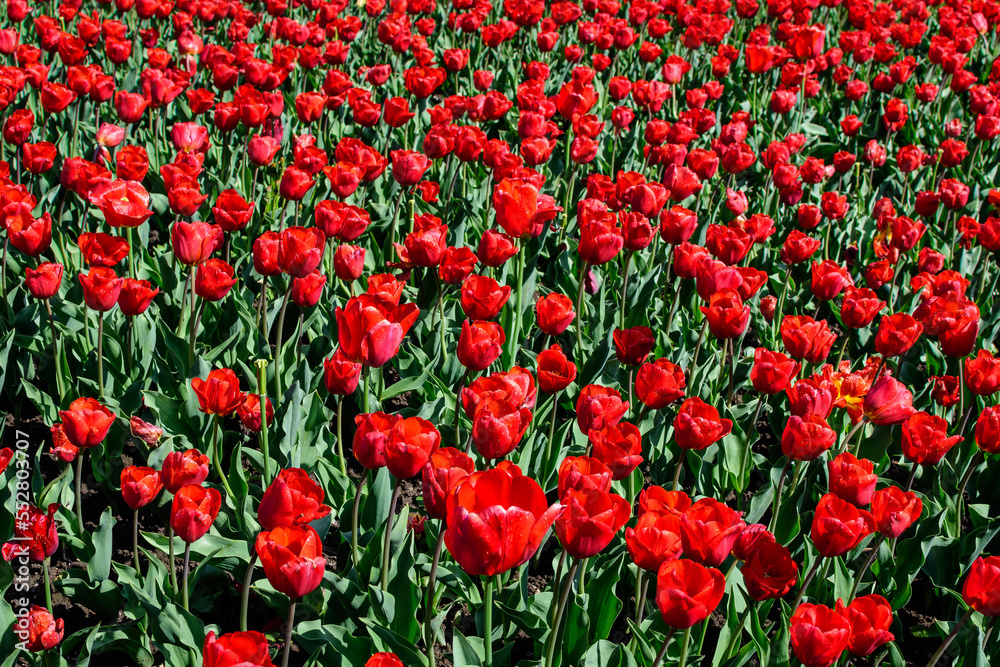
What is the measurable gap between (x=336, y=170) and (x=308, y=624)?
5.54ft

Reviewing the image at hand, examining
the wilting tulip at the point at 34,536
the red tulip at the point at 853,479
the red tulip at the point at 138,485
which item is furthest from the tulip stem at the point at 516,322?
the wilting tulip at the point at 34,536

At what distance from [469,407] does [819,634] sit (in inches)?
31.8

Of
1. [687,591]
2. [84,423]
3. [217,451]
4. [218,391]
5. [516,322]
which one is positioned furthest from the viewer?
[516,322]

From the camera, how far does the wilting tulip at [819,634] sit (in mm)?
1532

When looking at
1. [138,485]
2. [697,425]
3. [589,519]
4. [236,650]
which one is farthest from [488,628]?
[138,485]

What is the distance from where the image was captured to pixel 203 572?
86.7 inches

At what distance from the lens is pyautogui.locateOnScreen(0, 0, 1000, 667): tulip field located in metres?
1.71

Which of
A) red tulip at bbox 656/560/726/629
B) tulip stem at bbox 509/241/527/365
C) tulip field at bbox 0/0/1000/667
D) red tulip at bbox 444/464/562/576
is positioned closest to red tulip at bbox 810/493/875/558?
tulip field at bbox 0/0/1000/667

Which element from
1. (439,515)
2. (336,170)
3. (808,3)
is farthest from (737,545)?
(808,3)

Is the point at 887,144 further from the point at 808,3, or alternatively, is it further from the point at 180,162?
the point at 180,162

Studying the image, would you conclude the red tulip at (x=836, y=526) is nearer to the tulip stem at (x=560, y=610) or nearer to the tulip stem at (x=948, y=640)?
the tulip stem at (x=948, y=640)

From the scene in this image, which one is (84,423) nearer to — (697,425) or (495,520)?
(495,520)

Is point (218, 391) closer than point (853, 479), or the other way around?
point (853, 479)

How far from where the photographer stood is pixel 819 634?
1.53m
